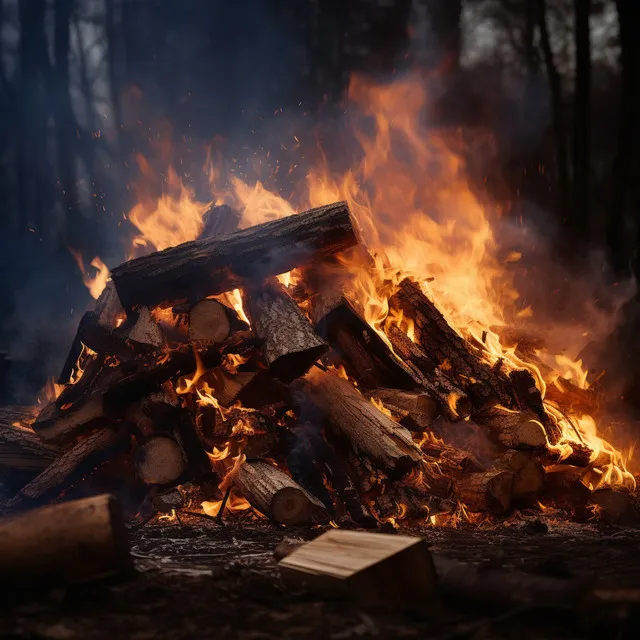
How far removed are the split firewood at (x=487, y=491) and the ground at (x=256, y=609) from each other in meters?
0.76

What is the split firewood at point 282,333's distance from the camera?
154 inches

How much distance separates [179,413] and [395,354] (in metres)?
1.82

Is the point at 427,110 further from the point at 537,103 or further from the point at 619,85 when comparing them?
the point at 619,85

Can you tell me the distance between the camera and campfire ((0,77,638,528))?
3754 millimetres

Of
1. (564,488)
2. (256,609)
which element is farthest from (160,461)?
(564,488)

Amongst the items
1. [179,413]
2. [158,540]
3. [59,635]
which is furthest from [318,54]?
[59,635]

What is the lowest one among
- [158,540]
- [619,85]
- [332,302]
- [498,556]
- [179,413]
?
[498,556]

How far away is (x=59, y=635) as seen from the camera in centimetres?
164

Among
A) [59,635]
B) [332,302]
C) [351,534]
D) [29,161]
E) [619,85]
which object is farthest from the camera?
[29,161]

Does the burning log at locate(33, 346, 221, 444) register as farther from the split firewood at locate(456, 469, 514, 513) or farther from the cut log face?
the split firewood at locate(456, 469, 514, 513)

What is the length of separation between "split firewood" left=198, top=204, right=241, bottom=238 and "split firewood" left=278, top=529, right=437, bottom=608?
492cm

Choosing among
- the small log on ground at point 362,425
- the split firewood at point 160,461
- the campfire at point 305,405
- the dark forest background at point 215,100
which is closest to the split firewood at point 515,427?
the campfire at point 305,405

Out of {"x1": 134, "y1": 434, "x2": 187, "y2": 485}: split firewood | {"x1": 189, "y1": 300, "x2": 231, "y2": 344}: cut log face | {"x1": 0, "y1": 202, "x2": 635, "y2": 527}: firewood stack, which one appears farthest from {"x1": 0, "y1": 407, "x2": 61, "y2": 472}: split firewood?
{"x1": 189, "y1": 300, "x2": 231, "y2": 344}: cut log face

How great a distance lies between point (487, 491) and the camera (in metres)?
3.65
